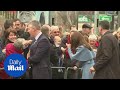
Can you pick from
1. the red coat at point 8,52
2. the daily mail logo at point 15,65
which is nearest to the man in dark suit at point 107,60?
the daily mail logo at point 15,65

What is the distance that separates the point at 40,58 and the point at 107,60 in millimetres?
1436

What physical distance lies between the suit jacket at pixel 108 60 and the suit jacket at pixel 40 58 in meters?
1.08

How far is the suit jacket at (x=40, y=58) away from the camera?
28.7 feet

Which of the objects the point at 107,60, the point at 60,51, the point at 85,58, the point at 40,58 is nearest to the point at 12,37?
the point at 40,58

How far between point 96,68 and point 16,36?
2.35 metres

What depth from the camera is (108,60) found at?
28.1 feet

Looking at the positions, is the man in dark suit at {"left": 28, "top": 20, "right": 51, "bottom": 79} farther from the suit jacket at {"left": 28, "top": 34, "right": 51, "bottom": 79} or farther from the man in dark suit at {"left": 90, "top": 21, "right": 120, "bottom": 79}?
the man in dark suit at {"left": 90, "top": 21, "right": 120, "bottom": 79}

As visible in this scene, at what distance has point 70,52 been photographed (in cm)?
962

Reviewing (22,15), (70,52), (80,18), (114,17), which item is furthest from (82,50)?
(114,17)

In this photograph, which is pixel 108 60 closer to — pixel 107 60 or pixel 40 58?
pixel 107 60

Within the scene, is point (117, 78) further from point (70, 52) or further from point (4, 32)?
point (4, 32)

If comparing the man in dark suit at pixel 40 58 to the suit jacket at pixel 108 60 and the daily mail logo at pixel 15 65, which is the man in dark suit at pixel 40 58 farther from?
the suit jacket at pixel 108 60

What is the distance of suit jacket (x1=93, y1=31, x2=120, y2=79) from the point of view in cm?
854

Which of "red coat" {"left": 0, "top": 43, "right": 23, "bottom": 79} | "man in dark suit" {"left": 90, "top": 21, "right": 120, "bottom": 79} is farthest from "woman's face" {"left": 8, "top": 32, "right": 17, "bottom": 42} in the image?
"man in dark suit" {"left": 90, "top": 21, "right": 120, "bottom": 79}
